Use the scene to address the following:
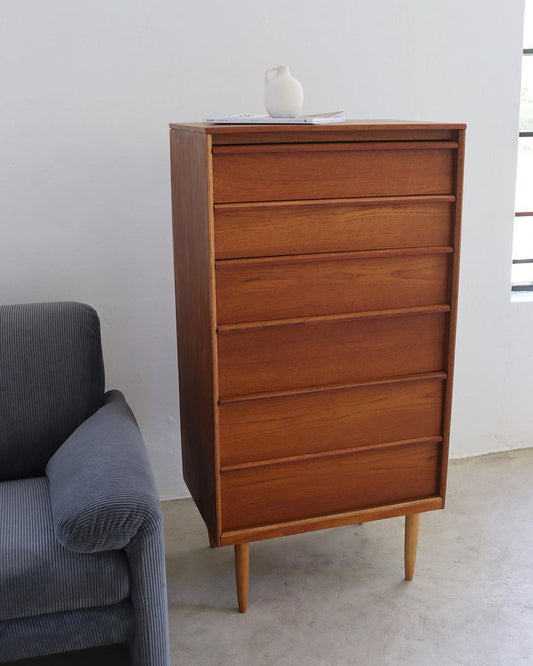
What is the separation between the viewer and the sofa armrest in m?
1.78

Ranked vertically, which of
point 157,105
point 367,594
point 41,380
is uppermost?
point 157,105

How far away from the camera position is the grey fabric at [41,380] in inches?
89.4

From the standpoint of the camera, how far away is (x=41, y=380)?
230 centimetres

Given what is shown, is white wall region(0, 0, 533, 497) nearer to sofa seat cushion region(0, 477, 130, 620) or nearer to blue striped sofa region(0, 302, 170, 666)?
blue striped sofa region(0, 302, 170, 666)

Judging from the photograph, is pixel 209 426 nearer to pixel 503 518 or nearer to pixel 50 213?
pixel 50 213

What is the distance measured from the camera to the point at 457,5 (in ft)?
9.39

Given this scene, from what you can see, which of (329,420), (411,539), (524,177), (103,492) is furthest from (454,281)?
(524,177)

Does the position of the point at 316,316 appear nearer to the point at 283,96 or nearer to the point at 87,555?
the point at 283,96

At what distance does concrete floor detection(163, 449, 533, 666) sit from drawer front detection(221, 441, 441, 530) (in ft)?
0.94

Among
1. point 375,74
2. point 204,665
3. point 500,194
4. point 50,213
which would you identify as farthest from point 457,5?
point 204,665

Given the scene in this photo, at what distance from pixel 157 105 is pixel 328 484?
51.9 inches

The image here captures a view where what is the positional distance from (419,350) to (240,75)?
112 cm

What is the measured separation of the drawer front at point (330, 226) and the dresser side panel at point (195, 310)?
0.24 ft

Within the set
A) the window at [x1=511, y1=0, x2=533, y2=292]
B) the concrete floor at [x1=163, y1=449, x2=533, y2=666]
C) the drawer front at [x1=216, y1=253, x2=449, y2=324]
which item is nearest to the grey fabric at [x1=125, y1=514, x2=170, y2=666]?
the concrete floor at [x1=163, y1=449, x2=533, y2=666]
